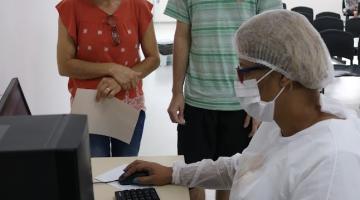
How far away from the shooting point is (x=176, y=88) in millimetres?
1889

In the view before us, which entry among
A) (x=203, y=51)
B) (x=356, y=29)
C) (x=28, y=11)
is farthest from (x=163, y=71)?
(x=203, y=51)

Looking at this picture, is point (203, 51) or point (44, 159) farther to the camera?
point (203, 51)

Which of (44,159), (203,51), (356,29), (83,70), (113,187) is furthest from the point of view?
(356,29)

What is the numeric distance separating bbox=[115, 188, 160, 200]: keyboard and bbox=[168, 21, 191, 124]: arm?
61cm

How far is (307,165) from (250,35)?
0.35 metres

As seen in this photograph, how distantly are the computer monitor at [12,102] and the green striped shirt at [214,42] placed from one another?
0.73m

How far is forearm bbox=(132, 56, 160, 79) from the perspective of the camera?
1693mm

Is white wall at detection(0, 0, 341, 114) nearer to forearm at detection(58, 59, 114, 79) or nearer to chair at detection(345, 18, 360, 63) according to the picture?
forearm at detection(58, 59, 114, 79)

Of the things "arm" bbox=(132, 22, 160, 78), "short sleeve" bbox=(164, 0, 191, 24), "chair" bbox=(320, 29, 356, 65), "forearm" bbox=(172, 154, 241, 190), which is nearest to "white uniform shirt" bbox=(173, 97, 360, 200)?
"forearm" bbox=(172, 154, 241, 190)

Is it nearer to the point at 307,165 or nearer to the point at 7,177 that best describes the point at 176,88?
the point at 307,165

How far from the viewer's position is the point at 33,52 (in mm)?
2326

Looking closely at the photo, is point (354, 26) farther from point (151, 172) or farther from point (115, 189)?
point (115, 189)

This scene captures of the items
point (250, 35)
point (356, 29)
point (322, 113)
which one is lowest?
point (356, 29)

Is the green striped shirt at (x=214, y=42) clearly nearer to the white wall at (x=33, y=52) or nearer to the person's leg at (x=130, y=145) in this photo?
the person's leg at (x=130, y=145)
